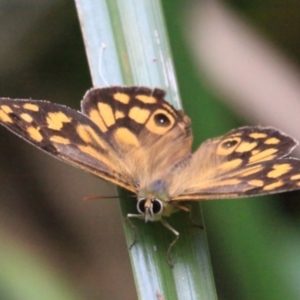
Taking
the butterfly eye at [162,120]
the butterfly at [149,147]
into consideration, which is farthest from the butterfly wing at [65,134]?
the butterfly eye at [162,120]

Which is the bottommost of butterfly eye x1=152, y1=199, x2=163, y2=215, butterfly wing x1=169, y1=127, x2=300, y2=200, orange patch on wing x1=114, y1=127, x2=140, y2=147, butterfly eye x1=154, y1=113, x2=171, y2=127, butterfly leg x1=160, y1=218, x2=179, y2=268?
butterfly leg x1=160, y1=218, x2=179, y2=268

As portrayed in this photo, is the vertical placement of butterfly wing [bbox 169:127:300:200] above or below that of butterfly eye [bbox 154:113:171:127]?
below

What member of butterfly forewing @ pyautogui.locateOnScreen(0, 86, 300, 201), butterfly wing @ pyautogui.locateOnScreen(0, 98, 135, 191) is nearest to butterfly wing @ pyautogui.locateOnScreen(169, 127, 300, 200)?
butterfly forewing @ pyautogui.locateOnScreen(0, 86, 300, 201)

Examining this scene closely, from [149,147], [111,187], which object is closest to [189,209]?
[149,147]

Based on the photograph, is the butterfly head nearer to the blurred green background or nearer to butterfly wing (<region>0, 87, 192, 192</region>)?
butterfly wing (<region>0, 87, 192, 192</region>)

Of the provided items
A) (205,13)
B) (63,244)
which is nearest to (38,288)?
(63,244)

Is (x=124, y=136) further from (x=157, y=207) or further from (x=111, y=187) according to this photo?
(x=111, y=187)

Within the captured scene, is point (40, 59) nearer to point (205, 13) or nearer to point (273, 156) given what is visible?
point (205, 13)
